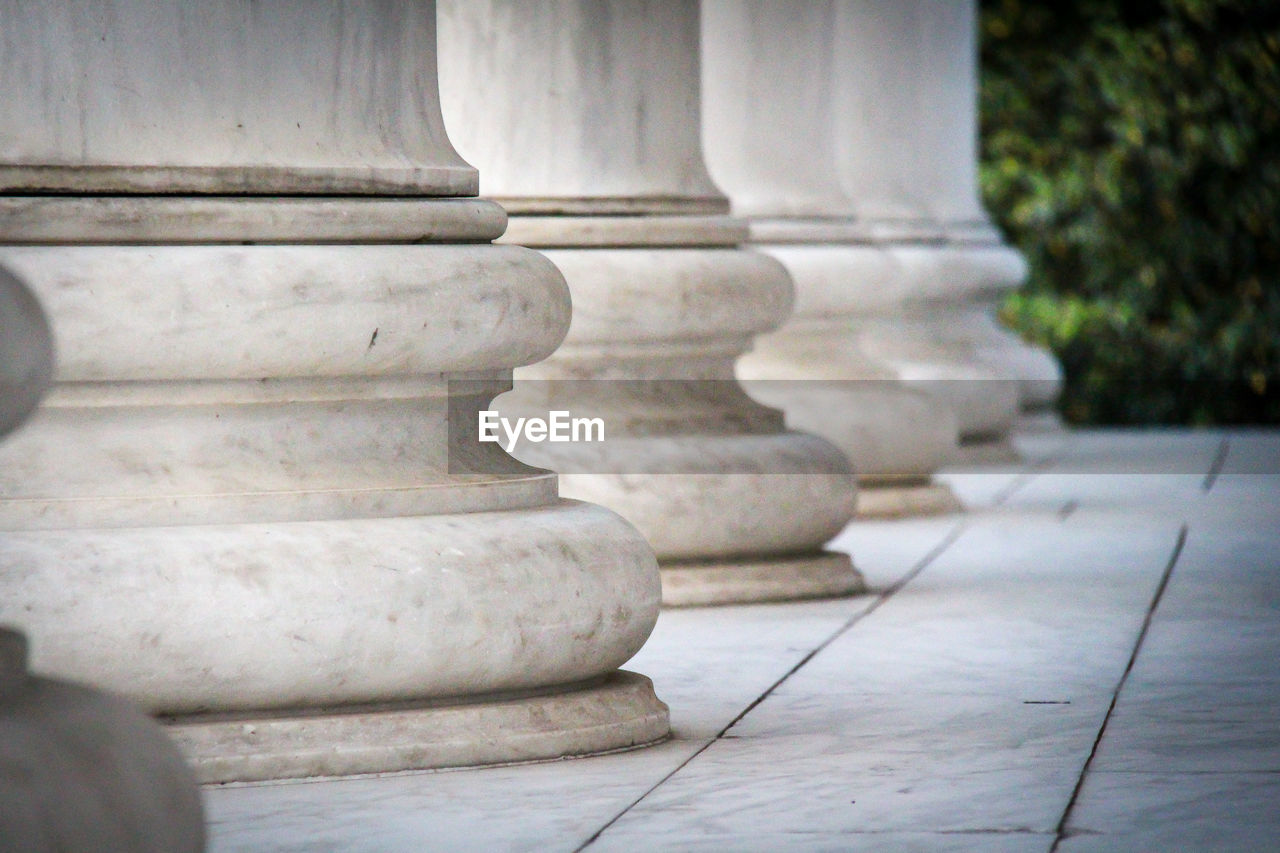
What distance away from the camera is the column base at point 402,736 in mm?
6082

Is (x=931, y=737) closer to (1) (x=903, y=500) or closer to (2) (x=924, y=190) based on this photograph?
(1) (x=903, y=500)

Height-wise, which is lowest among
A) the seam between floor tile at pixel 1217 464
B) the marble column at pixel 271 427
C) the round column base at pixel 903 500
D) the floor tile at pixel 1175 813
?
the seam between floor tile at pixel 1217 464

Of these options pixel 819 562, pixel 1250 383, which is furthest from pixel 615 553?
pixel 1250 383

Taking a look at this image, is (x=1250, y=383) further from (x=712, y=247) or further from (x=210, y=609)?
(x=210, y=609)

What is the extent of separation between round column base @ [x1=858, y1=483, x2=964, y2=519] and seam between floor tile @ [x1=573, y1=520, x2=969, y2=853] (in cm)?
48

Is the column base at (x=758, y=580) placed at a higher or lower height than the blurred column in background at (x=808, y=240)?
lower

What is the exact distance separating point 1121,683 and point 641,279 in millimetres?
3172

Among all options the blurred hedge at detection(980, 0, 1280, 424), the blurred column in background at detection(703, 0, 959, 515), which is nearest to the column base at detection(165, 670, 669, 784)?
the blurred column in background at detection(703, 0, 959, 515)

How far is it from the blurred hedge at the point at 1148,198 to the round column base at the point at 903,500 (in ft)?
43.2

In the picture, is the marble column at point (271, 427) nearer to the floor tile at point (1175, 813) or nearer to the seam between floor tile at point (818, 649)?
the seam between floor tile at point (818, 649)

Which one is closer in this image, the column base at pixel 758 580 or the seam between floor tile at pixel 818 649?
the seam between floor tile at pixel 818 649

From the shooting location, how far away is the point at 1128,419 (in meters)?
27.9

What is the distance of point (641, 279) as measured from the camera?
32.5 feet

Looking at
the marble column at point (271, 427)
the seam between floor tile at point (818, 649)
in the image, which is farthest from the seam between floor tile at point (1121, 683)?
the marble column at point (271, 427)
